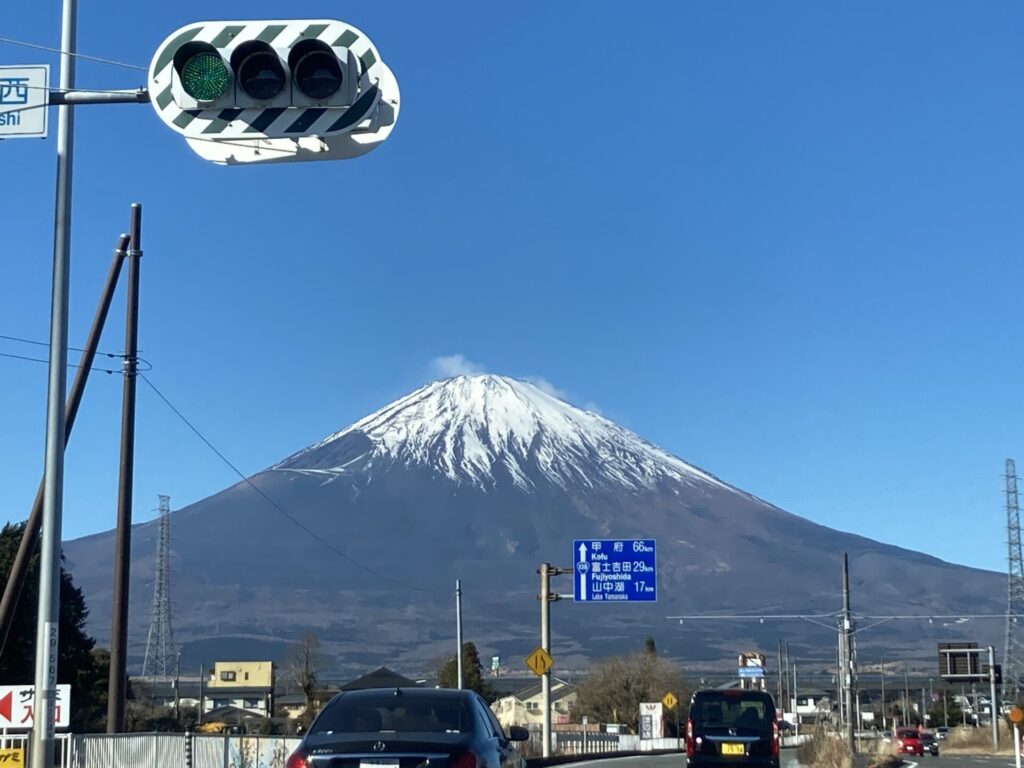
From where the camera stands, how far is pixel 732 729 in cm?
2569

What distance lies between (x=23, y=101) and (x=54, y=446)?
9.10 ft

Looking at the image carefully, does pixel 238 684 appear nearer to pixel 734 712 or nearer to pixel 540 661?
pixel 540 661

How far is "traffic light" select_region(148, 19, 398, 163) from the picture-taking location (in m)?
9.02

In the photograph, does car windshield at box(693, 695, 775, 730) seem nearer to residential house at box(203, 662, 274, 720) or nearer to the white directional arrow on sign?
the white directional arrow on sign

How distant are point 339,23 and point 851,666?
40.0 m

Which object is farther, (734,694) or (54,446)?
(734,694)

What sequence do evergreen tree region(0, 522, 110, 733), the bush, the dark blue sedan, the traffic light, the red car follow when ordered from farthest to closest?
the red car → evergreen tree region(0, 522, 110, 733) → the bush → the dark blue sedan → the traffic light

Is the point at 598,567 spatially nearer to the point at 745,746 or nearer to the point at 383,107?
the point at 745,746

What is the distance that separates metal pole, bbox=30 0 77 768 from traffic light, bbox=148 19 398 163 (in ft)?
8.91

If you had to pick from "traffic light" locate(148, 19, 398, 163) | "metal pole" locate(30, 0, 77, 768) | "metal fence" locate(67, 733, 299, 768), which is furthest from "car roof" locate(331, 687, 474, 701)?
"metal fence" locate(67, 733, 299, 768)

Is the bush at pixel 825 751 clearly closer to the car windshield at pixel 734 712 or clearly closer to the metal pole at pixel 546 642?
the car windshield at pixel 734 712

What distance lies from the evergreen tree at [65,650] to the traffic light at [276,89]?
36528 millimetres

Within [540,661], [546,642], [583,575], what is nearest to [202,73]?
[540,661]

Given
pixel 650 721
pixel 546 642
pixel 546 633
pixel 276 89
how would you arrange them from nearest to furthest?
pixel 276 89 → pixel 546 642 → pixel 546 633 → pixel 650 721
